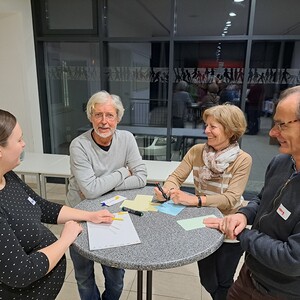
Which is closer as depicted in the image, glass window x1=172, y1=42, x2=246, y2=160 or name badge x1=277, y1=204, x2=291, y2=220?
name badge x1=277, y1=204, x2=291, y2=220

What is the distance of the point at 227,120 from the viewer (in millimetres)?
1533

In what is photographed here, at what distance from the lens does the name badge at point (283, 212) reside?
1.03 meters

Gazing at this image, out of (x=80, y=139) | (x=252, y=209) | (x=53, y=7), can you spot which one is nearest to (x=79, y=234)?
(x=80, y=139)

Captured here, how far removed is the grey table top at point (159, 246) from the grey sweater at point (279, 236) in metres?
0.18

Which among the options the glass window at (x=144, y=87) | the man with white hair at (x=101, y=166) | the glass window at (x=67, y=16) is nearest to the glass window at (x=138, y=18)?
the glass window at (x=144, y=87)

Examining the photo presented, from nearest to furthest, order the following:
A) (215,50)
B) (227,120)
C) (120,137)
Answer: (227,120), (120,137), (215,50)

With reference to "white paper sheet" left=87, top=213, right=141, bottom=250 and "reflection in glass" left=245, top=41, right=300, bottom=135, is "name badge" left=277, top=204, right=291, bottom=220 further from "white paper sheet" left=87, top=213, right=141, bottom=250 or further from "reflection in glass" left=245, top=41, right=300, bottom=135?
"reflection in glass" left=245, top=41, right=300, bottom=135

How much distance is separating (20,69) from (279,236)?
12.1 ft

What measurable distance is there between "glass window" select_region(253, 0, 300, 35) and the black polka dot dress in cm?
326

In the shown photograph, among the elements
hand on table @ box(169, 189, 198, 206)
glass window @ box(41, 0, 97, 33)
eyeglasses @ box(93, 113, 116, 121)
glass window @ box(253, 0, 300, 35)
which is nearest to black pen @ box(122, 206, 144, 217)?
hand on table @ box(169, 189, 198, 206)

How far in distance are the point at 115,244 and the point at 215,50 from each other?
3.08m

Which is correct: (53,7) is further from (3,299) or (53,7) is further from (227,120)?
(3,299)

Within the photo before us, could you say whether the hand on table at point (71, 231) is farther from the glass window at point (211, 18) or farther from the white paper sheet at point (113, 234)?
the glass window at point (211, 18)

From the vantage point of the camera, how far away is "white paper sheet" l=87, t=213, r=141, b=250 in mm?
1183
